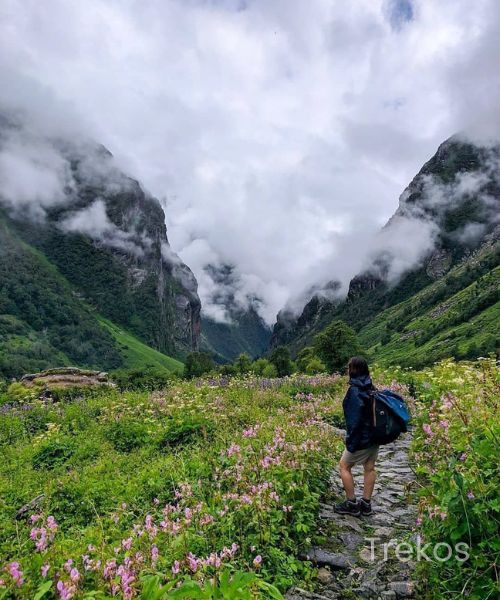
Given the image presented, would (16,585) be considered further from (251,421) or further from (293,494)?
(251,421)

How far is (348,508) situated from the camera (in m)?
7.19

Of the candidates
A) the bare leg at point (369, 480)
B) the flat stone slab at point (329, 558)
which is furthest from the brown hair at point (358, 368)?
the flat stone slab at point (329, 558)

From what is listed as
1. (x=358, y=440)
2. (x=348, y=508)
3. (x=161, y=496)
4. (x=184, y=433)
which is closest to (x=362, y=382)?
(x=358, y=440)

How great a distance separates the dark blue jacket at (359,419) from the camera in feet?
23.3

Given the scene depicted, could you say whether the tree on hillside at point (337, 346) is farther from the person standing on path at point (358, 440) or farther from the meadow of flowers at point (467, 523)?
the meadow of flowers at point (467, 523)

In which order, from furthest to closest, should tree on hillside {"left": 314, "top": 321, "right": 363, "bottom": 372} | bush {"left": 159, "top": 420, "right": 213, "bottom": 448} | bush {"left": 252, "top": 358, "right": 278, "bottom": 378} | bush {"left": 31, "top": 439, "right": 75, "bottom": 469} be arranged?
tree on hillside {"left": 314, "top": 321, "right": 363, "bottom": 372}
bush {"left": 252, "top": 358, "right": 278, "bottom": 378}
bush {"left": 159, "top": 420, "right": 213, "bottom": 448}
bush {"left": 31, "top": 439, "right": 75, "bottom": 469}

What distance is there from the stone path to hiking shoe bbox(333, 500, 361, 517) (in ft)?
0.26

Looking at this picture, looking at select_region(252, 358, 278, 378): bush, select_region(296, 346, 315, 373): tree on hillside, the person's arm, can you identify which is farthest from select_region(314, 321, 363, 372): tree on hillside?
the person's arm

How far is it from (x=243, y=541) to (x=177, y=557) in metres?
0.99

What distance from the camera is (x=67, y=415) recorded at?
1453cm

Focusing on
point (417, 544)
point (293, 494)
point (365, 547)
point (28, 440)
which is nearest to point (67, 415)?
point (28, 440)

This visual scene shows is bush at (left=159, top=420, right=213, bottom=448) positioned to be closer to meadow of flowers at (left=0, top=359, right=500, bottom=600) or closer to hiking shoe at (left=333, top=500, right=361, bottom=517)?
meadow of flowers at (left=0, top=359, right=500, bottom=600)

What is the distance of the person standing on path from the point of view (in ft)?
23.4

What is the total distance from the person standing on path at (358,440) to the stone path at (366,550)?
0.21 meters
